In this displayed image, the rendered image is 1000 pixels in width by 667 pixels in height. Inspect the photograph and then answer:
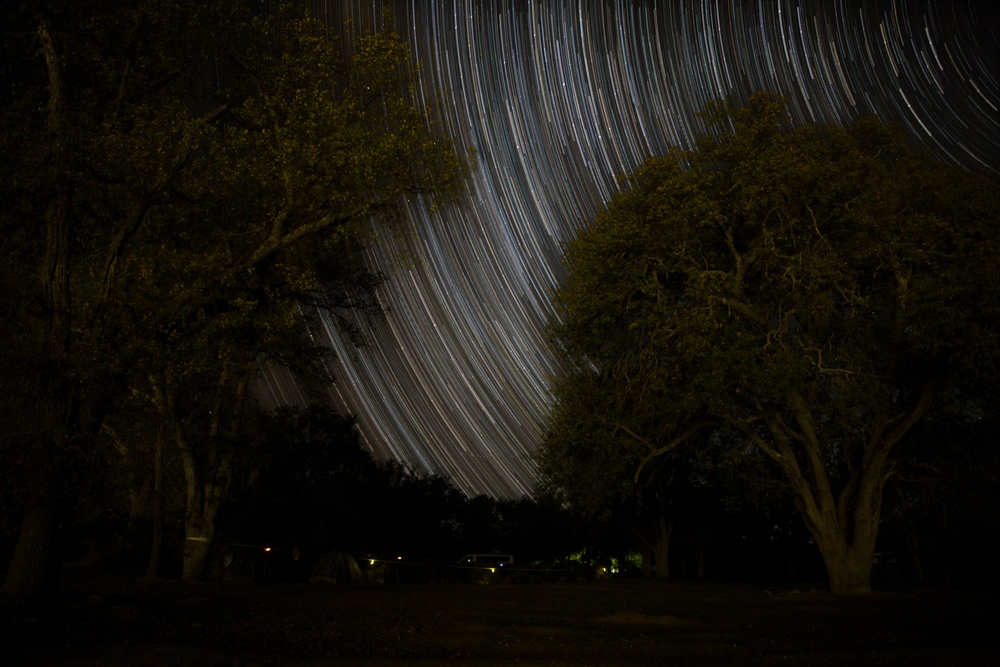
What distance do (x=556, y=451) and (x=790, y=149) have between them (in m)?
10.2

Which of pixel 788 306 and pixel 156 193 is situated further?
→ pixel 788 306

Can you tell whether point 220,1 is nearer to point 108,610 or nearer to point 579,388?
point 108,610

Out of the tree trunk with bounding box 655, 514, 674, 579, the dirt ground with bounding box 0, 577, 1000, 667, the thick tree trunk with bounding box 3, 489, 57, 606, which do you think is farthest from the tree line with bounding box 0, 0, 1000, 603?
the tree trunk with bounding box 655, 514, 674, 579

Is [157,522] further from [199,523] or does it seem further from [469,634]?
[469,634]

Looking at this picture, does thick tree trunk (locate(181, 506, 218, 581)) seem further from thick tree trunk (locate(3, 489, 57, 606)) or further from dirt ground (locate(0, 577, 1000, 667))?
thick tree trunk (locate(3, 489, 57, 606))

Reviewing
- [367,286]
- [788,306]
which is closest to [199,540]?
[367,286]

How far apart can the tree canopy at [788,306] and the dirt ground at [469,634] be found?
5327mm

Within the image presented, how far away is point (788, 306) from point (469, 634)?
13.5m

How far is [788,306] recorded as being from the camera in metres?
22.0

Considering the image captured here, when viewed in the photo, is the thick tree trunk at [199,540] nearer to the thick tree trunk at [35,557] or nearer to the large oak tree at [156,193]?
the large oak tree at [156,193]

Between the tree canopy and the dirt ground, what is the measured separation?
5327mm

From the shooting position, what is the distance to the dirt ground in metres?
9.59

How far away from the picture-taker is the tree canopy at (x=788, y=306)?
20078 millimetres

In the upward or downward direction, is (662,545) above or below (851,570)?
below
